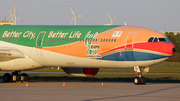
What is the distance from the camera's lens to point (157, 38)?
27250mm

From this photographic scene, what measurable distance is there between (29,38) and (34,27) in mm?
1501

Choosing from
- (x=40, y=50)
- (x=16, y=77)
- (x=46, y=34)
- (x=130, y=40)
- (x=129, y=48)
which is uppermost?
(x=46, y=34)

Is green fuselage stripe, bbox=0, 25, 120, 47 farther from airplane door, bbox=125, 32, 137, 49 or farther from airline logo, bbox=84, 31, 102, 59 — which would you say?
airplane door, bbox=125, 32, 137, 49

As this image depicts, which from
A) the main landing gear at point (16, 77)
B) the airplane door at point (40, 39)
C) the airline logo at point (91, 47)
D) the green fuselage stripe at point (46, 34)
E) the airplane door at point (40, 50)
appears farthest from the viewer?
the main landing gear at point (16, 77)

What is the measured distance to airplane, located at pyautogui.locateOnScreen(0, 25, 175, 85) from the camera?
27.1 meters

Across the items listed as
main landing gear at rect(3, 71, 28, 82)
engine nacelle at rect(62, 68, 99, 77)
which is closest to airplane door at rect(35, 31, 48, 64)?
engine nacelle at rect(62, 68, 99, 77)

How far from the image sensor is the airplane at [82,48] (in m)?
27.1

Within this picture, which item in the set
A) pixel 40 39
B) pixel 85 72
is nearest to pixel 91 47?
pixel 85 72

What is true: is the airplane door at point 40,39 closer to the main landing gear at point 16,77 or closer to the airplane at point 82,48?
the airplane at point 82,48

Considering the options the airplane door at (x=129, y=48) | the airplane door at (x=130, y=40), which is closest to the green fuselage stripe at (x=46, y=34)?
the airplane door at (x=130, y=40)

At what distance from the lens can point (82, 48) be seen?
28.9 metres

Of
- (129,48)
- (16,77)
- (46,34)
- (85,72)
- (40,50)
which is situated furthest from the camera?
(16,77)

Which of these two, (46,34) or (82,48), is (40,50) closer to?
(46,34)
